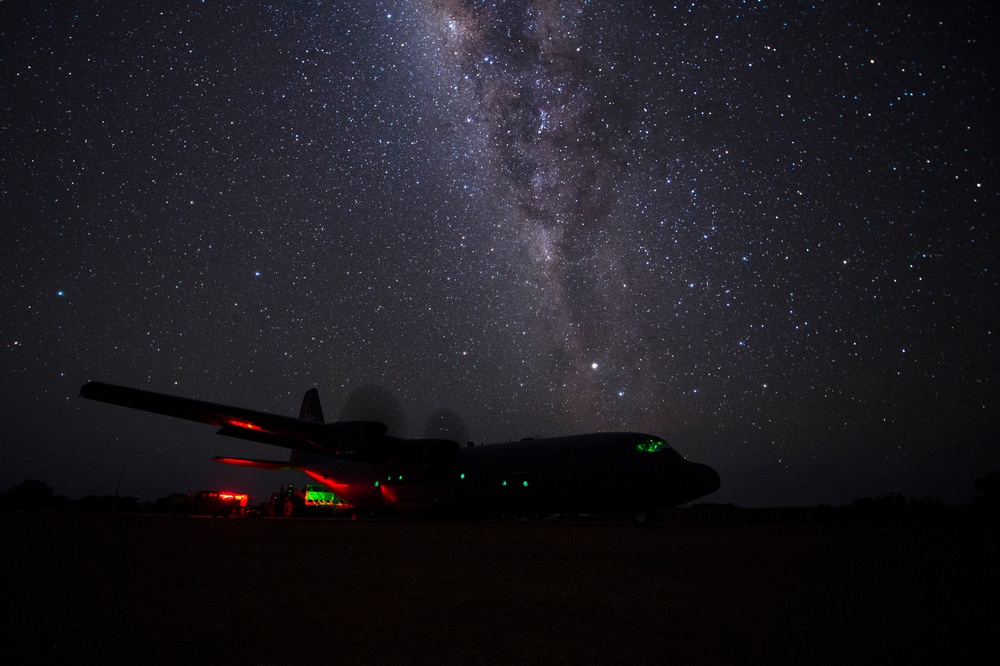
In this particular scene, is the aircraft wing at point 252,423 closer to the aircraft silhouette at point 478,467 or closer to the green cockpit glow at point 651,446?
the aircraft silhouette at point 478,467

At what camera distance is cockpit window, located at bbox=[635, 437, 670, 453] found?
64.6 feet

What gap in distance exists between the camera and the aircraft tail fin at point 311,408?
35094 mm

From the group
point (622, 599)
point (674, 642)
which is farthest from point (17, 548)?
point (674, 642)

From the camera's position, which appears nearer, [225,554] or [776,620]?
[776,620]

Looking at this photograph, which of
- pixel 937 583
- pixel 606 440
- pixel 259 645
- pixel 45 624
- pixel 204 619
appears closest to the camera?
pixel 259 645

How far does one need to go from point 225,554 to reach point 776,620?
7.16 m

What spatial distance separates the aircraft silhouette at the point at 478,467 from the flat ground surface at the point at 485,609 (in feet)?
35.9

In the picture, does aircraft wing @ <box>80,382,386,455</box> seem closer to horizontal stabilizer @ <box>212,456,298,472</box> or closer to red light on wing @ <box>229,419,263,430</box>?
red light on wing @ <box>229,419,263,430</box>

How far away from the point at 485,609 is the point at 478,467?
1970 centimetres

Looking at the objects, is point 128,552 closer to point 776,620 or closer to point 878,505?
point 776,620

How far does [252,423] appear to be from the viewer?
19.1 m

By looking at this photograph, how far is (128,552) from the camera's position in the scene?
7770 mm

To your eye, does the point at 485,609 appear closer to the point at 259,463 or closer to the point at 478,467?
the point at 478,467

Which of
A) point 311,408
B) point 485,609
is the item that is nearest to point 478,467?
point 311,408
